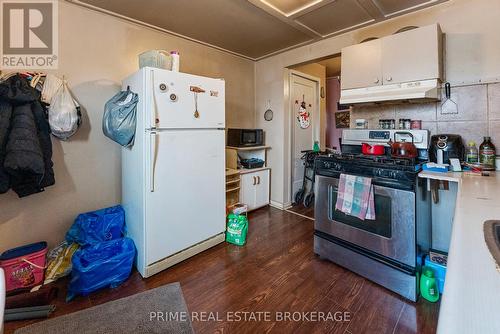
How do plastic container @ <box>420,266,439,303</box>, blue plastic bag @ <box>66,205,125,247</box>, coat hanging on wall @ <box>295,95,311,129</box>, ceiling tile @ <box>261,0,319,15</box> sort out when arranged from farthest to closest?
coat hanging on wall @ <box>295,95,311,129</box> < ceiling tile @ <box>261,0,319,15</box> < blue plastic bag @ <box>66,205,125,247</box> < plastic container @ <box>420,266,439,303</box>

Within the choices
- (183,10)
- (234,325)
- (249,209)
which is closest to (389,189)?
(234,325)

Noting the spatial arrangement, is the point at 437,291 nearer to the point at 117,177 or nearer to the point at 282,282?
the point at 282,282

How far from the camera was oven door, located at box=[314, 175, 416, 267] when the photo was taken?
1726 mm

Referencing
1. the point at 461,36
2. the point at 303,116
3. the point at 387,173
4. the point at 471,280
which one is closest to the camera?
the point at 471,280

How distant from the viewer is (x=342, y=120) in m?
5.21

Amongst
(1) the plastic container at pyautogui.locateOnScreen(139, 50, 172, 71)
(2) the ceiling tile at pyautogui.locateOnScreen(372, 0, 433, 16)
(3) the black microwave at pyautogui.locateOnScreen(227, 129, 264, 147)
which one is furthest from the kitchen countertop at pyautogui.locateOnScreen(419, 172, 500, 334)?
(3) the black microwave at pyautogui.locateOnScreen(227, 129, 264, 147)

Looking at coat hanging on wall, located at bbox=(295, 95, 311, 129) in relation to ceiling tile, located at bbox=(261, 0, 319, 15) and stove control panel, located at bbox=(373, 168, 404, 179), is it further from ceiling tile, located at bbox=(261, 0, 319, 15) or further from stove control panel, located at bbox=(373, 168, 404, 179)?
stove control panel, located at bbox=(373, 168, 404, 179)

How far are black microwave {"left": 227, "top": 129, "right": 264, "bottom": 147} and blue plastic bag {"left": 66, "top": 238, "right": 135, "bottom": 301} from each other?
6.38 ft

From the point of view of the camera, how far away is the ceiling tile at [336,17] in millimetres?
2225

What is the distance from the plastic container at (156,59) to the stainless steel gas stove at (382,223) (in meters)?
1.65

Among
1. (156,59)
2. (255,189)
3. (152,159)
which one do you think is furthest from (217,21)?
(255,189)

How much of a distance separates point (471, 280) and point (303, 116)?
12.0 feet

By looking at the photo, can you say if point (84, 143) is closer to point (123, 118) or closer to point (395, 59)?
point (123, 118)

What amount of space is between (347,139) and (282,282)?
1687 millimetres
